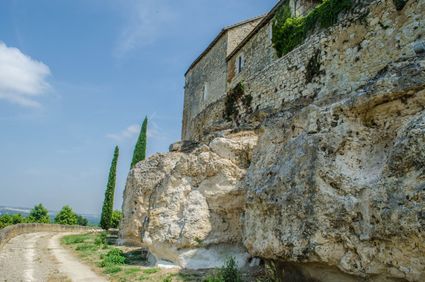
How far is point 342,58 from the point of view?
10.8 meters

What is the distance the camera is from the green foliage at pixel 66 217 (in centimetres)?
4206

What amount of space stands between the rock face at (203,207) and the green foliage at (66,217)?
116ft

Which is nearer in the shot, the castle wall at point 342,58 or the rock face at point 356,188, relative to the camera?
the rock face at point 356,188

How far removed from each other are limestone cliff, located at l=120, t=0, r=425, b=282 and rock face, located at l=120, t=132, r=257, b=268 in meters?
0.03

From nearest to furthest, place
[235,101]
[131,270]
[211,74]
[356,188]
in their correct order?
[356,188] < [131,270] < [235,101] < [211,74]

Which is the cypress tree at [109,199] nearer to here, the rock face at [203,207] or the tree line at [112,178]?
the tree line at [112,178]

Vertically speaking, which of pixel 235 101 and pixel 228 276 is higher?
pixel 235 101

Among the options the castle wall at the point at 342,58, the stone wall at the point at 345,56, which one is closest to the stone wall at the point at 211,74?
the castle wall at the point at 342,58

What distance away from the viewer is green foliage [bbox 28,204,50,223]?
4207 cm

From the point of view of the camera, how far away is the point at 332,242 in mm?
5410

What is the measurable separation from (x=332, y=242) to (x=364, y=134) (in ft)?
5.92

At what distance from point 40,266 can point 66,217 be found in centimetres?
3267

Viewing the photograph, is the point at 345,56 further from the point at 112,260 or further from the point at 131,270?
the point at 112,260

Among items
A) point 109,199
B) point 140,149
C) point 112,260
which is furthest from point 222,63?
point 112,260
